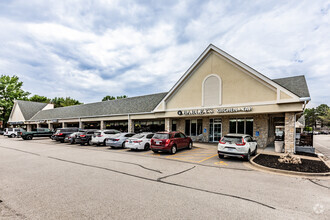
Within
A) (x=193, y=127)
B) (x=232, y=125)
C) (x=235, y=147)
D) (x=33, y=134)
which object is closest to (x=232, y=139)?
(x=235, y=147)

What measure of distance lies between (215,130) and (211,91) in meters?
4.92

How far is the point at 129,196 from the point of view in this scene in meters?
5.21

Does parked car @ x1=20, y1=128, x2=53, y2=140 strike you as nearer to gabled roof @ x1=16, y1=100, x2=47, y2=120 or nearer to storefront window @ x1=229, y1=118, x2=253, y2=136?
gabled roof @ x1=16, y1=100, x2=47, y2=120

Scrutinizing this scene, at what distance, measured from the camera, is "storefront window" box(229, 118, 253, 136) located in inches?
689

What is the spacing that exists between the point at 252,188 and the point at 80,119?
102 ft

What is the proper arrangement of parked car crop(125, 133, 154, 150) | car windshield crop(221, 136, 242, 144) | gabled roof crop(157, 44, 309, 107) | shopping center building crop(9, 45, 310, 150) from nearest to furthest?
car windshield crop(221, 136, 242, 144) < gabled roof crop(157, 44, 309, 107) < shopping center building crop(9, 45, 310, 150) < parked car crop(125, 133, 154, 150)

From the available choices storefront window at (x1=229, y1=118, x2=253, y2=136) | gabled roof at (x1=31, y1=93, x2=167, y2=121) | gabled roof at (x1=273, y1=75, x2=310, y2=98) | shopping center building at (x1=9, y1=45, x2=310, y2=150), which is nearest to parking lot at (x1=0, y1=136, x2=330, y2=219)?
shopping center building at (x1=9, y1=45, x2=310, y2=150)

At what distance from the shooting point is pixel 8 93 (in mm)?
53125

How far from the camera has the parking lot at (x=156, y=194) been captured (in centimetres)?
426

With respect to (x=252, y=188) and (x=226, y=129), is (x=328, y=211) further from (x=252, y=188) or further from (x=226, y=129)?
(x=226, y=129)

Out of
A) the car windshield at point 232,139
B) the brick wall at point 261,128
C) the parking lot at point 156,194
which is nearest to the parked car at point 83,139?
the parking lot at point 156,194

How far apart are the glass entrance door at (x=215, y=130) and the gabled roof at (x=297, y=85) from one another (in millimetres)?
6827

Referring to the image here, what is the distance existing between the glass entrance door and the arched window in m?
3.31

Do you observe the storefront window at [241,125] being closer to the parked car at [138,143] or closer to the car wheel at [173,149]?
the car wheel at [173,149]
